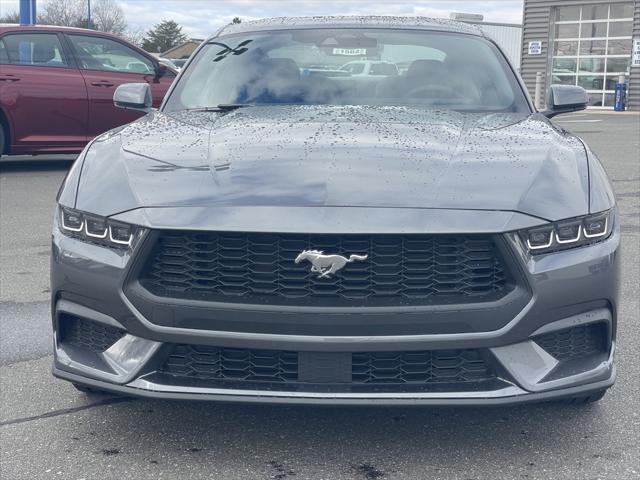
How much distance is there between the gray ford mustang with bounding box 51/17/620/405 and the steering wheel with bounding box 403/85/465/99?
41.3 inches

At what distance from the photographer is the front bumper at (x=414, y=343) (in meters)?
2.86

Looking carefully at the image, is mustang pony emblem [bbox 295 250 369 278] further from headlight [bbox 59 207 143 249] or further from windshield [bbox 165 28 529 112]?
windshield [bbox 165 28 529 112]

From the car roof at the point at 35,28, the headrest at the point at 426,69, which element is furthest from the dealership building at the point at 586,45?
the headrest at the point at 426,69

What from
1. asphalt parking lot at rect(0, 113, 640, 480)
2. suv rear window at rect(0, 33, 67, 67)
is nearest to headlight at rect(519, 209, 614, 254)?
asphalt parking lot at rect(0, 113, 640, 480)

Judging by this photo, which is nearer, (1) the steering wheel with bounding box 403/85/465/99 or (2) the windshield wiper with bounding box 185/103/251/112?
(2) the windshield wiper with bounding box 185/103/251/112

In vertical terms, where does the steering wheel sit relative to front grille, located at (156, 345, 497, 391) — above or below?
above

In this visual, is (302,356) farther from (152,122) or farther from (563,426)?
(152,122)

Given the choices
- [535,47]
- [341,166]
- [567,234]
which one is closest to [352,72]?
[341,166]

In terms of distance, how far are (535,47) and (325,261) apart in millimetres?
30245

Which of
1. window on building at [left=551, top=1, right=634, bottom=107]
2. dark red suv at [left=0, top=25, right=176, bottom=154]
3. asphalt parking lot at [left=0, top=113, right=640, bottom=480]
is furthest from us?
window on building at [left=551, top=1, right=634, bottom=107]

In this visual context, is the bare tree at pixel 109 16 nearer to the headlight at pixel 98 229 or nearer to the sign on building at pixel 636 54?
the sign on building at pixel 636 54

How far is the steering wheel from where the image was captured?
4336mm

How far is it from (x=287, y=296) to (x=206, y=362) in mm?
355

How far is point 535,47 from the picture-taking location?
31453 mm
